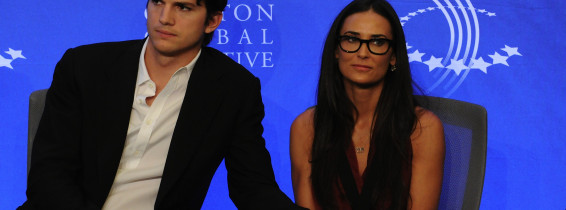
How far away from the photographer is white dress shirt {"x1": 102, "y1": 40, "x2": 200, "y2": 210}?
2178mm

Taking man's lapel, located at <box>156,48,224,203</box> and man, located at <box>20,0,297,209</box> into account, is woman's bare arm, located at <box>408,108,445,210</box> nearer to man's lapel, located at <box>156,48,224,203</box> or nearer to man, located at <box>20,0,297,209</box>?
man, located at <box>20,0,297,209</box>

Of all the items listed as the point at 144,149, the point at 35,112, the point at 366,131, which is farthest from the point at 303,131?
the point at 35,112

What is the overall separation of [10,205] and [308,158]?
1589 mm

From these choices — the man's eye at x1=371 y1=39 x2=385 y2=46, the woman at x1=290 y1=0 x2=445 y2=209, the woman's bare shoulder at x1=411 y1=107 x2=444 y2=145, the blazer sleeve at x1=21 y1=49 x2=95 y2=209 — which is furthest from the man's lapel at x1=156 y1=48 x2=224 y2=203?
the woman's bare shoulder at x1=411 y1=107 x2=444 y2=145

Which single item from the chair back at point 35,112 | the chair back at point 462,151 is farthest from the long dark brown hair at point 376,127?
the chair back at point 35,112

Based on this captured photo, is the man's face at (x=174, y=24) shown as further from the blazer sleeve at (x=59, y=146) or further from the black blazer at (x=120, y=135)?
the blazer sleeve at (x=59, y=146)

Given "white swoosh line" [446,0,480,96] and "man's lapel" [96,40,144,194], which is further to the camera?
"white swoosh line" [446,0,480,96]

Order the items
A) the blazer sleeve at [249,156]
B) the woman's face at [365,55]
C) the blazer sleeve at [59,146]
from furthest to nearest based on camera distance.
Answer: the woman's face at [365,55]
the blazer sleeve at [249,156]
the blazer sleeve at [59,146]

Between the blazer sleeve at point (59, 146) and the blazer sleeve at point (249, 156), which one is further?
the blazer sleeve at point (249, 156)

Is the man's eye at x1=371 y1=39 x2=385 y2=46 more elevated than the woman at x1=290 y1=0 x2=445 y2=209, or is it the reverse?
the man's eye at x1=371 y1=39 x2=385 y2=46

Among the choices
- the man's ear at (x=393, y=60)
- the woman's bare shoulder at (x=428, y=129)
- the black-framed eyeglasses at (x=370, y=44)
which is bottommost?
the woman's bare shoulder at (x=428, y=129)

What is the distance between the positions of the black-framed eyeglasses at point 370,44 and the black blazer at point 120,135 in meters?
0.36

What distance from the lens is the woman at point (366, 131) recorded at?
7.62 ft

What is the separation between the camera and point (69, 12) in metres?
3.19
